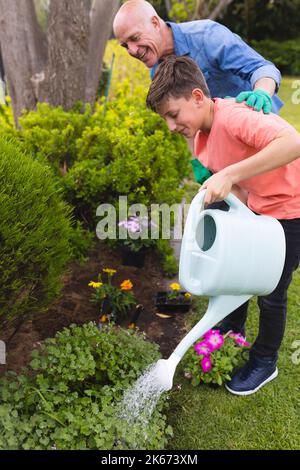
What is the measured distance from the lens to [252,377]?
8.08 ft

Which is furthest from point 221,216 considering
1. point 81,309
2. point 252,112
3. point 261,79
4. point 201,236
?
point 81,309

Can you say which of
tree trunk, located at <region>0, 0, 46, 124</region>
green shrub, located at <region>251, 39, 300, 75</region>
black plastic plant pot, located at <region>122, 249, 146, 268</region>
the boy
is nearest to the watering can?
the boy

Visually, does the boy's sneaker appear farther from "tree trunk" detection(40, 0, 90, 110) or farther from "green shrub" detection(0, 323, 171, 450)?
"tree trunk" detection(40, 0, 90, 110)

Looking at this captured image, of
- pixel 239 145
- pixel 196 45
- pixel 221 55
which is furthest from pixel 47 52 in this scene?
pixel 239 145

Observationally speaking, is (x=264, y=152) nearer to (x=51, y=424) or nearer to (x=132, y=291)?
(x=51, y=424)

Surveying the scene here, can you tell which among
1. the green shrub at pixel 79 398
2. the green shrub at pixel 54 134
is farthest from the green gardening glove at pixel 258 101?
the green shrub at pixel 54 134

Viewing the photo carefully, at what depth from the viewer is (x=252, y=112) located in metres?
1.84

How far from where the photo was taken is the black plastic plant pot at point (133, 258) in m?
3.54

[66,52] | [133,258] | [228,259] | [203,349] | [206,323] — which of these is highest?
[228,259]

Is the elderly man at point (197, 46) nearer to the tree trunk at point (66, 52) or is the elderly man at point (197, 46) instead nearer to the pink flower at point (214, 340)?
the pink flower at point (214, 340)

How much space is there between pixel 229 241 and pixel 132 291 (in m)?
1.65

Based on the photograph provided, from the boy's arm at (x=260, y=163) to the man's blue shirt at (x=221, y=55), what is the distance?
723 mm

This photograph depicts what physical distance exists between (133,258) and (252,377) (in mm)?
1372

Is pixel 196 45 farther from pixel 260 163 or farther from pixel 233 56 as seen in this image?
pixel 260 163
